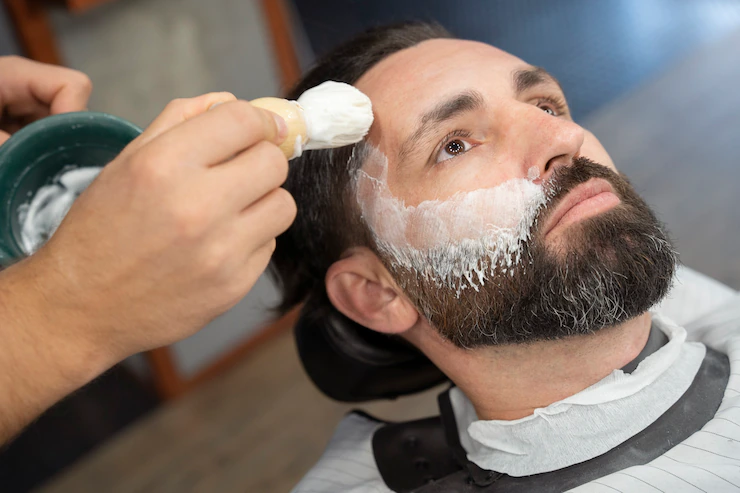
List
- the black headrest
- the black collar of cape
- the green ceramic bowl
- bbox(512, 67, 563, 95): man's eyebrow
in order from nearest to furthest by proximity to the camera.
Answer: the green ceramic bowl → the black collar of cape → bbox(512, 67, 563, 95): man's eyebrow → the black headrest

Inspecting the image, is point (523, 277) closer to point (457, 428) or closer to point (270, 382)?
point (457, 428)

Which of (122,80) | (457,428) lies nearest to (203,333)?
(122,80)

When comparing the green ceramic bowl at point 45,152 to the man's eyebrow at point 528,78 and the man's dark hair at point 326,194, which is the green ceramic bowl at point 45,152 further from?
the man's eyebrow at point 528,78

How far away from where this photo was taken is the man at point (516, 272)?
1.28 metres

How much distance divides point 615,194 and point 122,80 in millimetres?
2189

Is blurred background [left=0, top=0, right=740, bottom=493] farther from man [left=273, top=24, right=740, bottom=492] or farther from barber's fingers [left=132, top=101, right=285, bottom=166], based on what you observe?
barber's fingers [left=132, top=101, right=285, bottom=166]

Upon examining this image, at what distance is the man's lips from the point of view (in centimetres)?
128

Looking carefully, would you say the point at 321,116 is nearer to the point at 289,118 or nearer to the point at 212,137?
the point at 289,118

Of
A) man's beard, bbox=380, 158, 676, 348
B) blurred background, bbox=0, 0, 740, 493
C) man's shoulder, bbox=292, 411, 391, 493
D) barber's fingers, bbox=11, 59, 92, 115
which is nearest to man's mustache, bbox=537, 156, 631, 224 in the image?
man's beard, bbox=380, 158, 676, 348

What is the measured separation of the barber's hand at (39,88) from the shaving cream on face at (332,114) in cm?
65

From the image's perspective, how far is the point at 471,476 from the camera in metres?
1.50

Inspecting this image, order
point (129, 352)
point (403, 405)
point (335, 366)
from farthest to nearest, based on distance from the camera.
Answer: point (403, 405) → point (335, 366) → point (129, 352)

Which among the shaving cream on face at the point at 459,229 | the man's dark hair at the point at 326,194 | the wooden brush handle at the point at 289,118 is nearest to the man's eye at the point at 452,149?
the shaving cream on face at the point at 459,229

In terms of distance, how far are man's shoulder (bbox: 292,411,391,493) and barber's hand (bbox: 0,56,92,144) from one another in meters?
1.07
